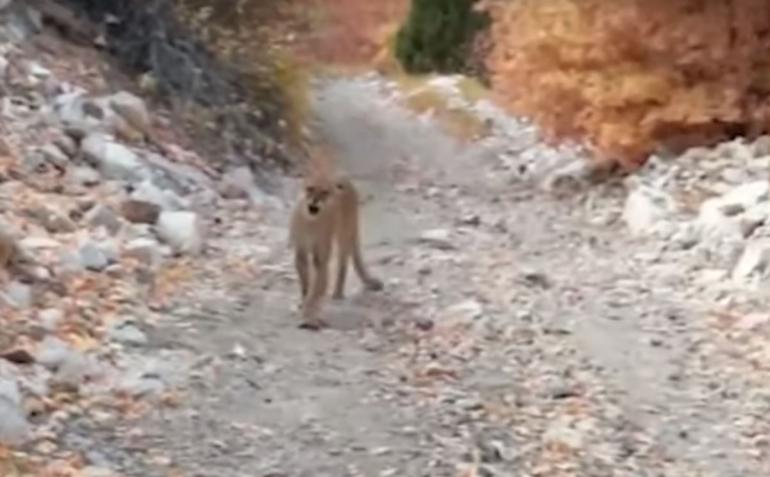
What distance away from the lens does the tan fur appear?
26.0ft

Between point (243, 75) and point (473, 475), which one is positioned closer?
point (473, 475)

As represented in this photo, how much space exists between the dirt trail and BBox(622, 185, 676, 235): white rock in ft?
0.92

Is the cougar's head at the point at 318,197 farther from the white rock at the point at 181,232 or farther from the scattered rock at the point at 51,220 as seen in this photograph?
the scattered rock at the point at 51,220

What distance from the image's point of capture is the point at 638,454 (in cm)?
644

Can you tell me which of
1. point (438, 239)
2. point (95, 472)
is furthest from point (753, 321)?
point (95, 472)

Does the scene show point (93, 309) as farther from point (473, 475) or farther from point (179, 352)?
point (473, 475)

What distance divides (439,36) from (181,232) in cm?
1254

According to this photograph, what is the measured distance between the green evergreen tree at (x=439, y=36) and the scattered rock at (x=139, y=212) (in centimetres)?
1212

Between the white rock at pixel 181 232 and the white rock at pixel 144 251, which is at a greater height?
the white rock at pixel 181 232

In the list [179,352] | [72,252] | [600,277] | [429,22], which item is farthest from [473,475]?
[429,22]

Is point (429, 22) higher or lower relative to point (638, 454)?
higher

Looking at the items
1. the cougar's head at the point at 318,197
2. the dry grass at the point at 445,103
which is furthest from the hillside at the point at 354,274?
the dry grass at the point at 445,103

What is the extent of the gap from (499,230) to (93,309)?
4321 mm

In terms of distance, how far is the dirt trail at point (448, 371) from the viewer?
6117mm
